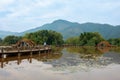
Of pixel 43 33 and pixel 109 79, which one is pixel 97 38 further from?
pixel 109 79

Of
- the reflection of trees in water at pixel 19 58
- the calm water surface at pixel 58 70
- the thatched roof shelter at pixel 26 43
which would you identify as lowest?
the calm water surface at pixel 58 70

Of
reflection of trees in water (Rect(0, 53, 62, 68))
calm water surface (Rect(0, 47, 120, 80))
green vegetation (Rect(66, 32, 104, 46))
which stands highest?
green vegetation (Rect(66, 32, 104, 46))

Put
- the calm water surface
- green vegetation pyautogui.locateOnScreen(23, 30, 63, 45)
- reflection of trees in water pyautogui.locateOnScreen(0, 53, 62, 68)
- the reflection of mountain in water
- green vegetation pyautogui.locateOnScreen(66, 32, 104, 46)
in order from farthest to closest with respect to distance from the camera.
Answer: green vegetation pyautogui.locateOnScreen(66, 32, 104, 46), green vegetation pyautogui.locateOnScreen(23, 30, 63, 45), reflection of trees in water pyautogui.locateOnScreen(0, 53, 62, 68), the reflection of mountain in water, the calm water surface

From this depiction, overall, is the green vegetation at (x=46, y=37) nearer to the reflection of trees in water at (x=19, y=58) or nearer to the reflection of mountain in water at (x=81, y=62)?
the reflection of trees in water at (x=19, y=58)

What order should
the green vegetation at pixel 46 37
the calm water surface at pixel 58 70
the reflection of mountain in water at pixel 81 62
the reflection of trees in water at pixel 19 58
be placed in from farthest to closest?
the green vegetation at pixel 46 37, the reflection of trees in water at pixel 19 58, the reflection of mountain in water at pixel 81 62, the calm water surface at pixel 58 70

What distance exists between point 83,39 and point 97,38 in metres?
5.61

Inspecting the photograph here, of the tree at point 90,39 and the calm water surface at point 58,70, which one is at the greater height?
the tree at point 90,39

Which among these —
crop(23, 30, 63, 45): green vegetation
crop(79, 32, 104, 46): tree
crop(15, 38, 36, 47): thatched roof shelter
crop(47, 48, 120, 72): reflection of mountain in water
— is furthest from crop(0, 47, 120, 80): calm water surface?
crop(79, 32, 104, 46): tree

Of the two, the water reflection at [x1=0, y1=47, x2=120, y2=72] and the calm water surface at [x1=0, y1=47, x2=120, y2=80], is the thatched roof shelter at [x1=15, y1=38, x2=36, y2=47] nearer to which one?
the water reflection at [x1=0, y1=47, x2=120, y2=72]

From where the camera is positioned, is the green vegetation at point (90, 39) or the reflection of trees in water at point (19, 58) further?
the green vegetation at point (90, 39)

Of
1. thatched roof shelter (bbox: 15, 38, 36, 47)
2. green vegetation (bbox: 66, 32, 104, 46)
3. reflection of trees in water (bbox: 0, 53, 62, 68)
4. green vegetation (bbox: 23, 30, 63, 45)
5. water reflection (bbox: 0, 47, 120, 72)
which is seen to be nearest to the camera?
water reflection (bbox: 0, 47, 120, 72)

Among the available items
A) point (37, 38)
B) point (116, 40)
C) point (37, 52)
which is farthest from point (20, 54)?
point (116, 40)

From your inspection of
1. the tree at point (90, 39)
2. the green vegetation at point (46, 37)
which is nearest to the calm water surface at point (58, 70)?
the green vegetation at point (46, 37)

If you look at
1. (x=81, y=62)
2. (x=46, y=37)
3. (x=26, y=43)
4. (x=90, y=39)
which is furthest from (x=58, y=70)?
(x=90, y=39)
